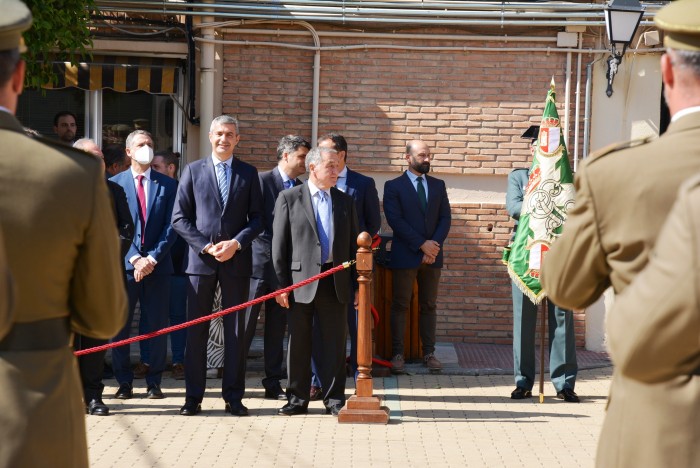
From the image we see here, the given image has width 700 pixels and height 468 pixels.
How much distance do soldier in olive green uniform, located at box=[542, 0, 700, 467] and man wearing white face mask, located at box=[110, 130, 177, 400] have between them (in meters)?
6.46

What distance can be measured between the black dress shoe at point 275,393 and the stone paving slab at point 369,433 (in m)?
0.11

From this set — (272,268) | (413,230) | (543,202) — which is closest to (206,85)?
(413,230)

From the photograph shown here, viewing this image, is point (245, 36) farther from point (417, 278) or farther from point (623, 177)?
point (623, 177)

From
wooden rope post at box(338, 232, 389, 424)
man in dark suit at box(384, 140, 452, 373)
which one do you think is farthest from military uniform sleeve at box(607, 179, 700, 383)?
man in dark suit at box(384, 140, 452, 373)

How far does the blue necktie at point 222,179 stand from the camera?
29.2ft

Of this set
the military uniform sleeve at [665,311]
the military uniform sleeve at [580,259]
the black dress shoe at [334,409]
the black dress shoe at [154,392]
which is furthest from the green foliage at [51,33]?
the military uniform sleeve at [665,311]

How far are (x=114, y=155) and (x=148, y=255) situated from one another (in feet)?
4.80

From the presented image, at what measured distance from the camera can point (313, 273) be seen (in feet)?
28.6

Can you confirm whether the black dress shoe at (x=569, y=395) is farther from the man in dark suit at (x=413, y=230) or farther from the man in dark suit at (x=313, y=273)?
the man in dark suit at (x=313, y=273)

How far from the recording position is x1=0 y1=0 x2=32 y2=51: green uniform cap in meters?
3.23

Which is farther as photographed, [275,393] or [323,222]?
[275,393]

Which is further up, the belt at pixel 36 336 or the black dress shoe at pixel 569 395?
the belt at pixel 36 336

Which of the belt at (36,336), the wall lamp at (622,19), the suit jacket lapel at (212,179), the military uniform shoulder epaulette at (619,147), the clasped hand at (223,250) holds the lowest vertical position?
the clasped hand at (223,250)

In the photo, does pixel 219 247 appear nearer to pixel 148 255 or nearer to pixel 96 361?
pixel 148 255
